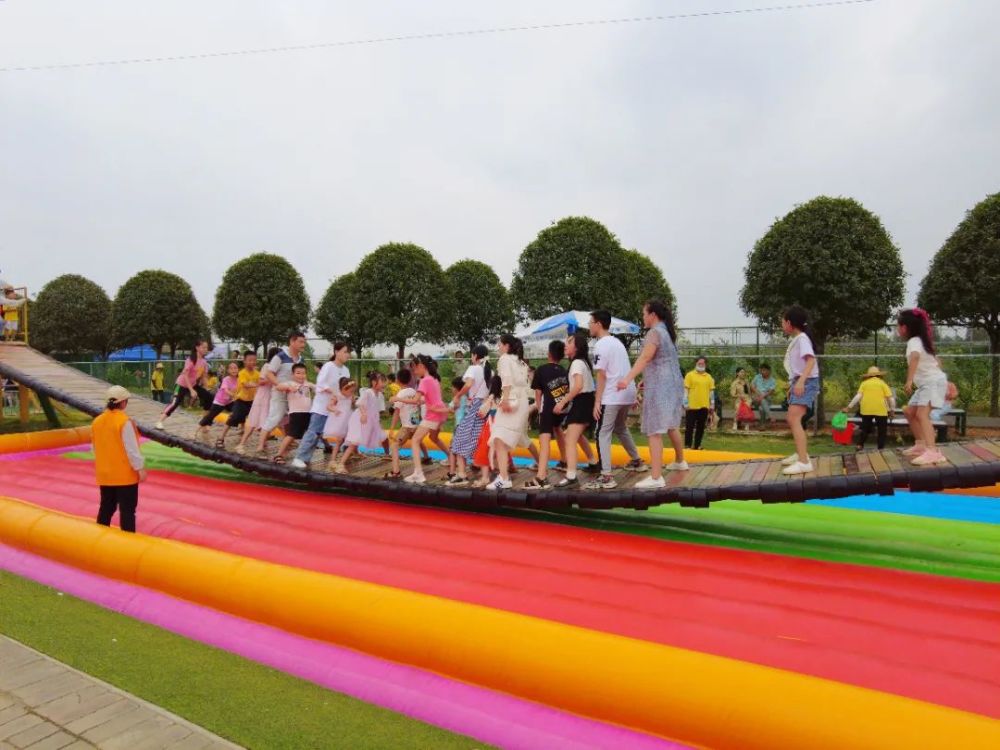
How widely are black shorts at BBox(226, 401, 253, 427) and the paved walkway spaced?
650 cm

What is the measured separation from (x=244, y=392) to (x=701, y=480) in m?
6.64

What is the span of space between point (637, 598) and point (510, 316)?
123 ft

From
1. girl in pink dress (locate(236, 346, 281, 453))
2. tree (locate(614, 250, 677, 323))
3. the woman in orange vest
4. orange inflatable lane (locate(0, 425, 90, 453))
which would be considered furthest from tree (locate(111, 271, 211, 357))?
the woman in orange vest

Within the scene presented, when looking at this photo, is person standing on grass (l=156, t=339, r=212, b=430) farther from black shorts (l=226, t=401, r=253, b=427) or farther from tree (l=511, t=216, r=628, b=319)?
tree (l=511, t=216, r=628, b=319)

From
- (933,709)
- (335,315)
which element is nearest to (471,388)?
(933,709)

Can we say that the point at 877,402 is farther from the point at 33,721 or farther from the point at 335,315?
the point at 335,315

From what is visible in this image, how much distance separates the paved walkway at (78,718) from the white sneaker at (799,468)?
16.0ft

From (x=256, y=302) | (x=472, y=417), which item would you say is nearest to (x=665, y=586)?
(x=472, y=417)

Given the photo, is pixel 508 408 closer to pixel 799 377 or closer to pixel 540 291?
pixel 799 377

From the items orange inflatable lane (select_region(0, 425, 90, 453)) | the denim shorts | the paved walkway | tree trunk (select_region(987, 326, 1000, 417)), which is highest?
tree trunk (select_region(987, 326, 1000, 417))

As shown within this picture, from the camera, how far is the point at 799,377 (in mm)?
6500

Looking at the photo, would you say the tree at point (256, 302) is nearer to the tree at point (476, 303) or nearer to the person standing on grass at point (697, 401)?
the tree at point (476, 303)

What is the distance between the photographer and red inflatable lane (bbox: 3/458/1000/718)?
13.2ft

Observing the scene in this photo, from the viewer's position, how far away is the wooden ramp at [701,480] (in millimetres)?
5613
